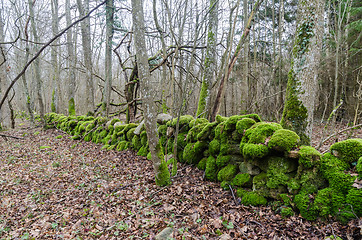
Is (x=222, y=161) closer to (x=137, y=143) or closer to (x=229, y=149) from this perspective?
(x=229, y=149)

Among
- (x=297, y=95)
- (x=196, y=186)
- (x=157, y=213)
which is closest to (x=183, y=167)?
(x=196, y=186)

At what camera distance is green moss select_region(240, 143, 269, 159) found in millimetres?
3538

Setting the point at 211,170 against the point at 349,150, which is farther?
the point at 211,170

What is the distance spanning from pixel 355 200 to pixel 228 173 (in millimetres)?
2014

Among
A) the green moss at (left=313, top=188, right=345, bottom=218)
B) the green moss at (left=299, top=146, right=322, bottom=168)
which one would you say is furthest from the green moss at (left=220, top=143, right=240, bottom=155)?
the green moss at (left=313, top=188, right=345, bottom=218)

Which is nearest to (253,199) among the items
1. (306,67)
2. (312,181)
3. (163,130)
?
(312,181)

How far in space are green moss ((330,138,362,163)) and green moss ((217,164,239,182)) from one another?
171 centimetres

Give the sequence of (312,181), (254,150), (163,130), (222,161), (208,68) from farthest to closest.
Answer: (208,68)
(163,130)
(222,161)
(254,150)
(312,181)

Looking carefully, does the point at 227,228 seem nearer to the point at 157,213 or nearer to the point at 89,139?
the point at 157,213

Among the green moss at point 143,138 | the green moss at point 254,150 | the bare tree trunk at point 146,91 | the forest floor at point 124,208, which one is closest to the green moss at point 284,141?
the green moss at point 254,150

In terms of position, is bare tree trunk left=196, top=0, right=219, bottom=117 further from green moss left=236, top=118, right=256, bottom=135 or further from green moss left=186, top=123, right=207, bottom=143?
green moss left=236, top=118, right=256, bottom=135

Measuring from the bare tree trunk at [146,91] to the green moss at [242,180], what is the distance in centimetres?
146

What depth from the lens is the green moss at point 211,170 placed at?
178 inches

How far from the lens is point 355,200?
102 inches
